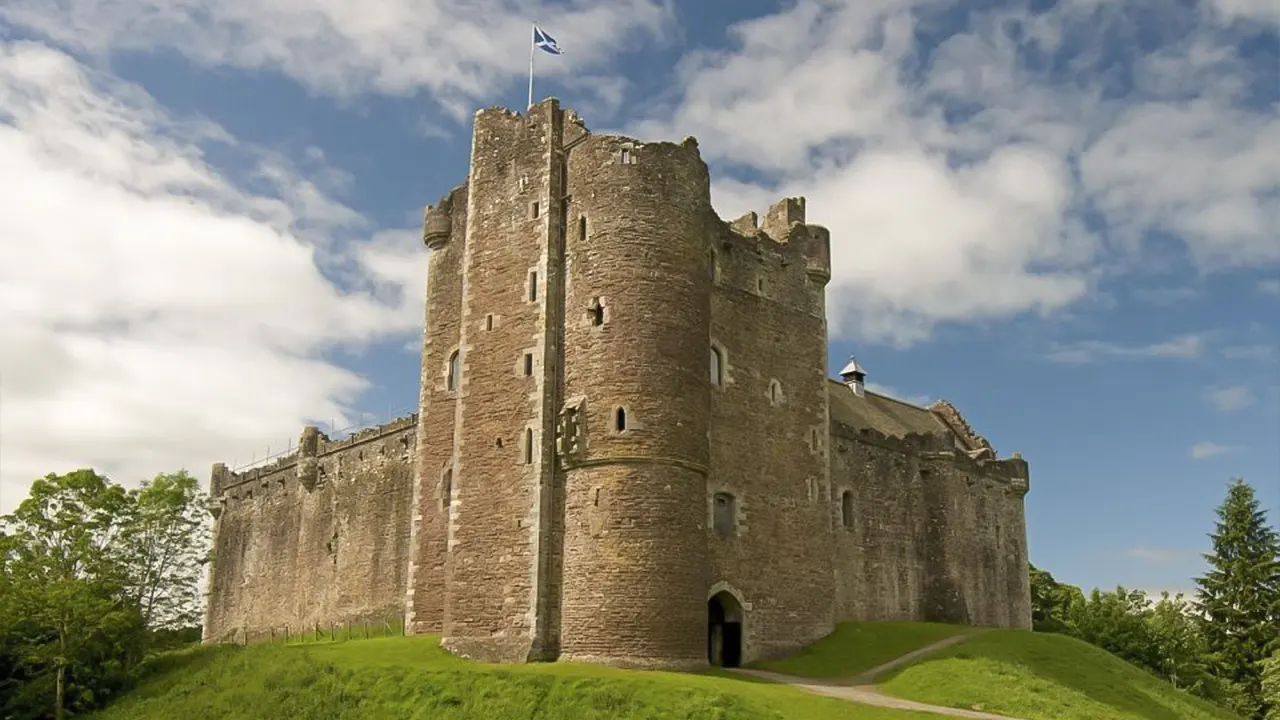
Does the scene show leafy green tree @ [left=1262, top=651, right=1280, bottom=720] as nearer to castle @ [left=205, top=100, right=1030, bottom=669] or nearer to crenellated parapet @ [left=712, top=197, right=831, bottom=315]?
castle @ [left=205, top=100, right=1030, bottom=669]

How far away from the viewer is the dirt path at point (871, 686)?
30312 millimetres

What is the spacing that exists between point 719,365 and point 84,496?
892 inches

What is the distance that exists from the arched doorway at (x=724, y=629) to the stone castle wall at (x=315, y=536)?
45.9ft

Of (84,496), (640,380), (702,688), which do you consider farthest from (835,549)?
(84,496)

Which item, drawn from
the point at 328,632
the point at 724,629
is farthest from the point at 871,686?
the point at 328,632

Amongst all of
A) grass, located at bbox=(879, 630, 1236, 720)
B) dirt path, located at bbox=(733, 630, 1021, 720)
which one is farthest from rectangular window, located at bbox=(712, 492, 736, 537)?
grass, located at bbox=(879, 630, 1236, 720)

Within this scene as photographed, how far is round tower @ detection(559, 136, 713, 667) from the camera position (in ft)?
110

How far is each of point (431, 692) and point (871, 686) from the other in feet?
43.9

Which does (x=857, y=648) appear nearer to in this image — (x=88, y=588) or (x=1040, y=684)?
(x=1040, y=684)

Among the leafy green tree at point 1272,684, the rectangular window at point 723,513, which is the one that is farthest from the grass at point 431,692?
the leafy green tree at point 1272,684

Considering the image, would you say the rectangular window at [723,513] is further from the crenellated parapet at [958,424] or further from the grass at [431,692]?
the crenellated parapet at [958,424]

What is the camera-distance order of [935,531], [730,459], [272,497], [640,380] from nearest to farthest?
[640,380]
[730,459]
[935,531]
[272,497]

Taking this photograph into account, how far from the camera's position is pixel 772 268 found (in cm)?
4356

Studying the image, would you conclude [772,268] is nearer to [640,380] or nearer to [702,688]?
[640,380]
